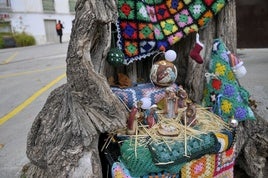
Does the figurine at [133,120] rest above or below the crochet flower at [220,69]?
below

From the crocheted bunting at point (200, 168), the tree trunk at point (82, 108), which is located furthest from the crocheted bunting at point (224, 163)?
the tree trunk at point (82, 108)

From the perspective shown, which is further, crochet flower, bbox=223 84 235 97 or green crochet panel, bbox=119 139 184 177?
crochet flower, bbox=223 84 235 97

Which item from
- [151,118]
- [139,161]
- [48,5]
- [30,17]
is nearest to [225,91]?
[151,118]

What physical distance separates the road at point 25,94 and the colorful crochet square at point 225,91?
4.91 feet

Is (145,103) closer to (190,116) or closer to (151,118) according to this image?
(151,118)

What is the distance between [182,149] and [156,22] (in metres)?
0.78

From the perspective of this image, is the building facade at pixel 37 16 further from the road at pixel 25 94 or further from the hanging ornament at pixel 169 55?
the hanging ornament at pixel 169 55

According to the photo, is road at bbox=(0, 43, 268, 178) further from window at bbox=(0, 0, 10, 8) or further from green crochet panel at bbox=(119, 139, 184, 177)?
window at bbox=(0, 0, 10, 8)

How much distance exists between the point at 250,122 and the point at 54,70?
5517 mm

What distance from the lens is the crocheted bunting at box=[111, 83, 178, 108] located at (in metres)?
1.74


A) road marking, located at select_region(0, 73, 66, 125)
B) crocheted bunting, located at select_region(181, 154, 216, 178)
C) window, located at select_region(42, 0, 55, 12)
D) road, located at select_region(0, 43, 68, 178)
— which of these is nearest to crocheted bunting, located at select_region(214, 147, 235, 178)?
crocheted bunting, located at select_region(181, 154, 216, 178)

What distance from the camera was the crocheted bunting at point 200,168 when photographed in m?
1.64

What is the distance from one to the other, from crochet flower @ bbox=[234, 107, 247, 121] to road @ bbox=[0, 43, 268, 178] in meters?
1.49

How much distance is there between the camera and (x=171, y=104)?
1.77 meters
